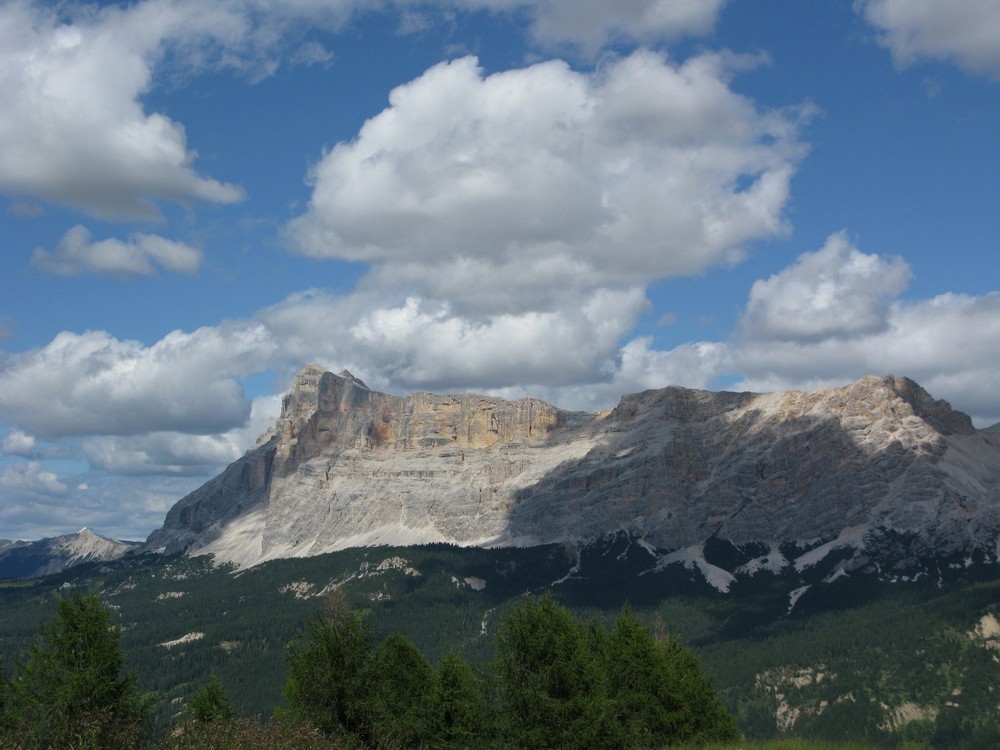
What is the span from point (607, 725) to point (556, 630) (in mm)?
5168

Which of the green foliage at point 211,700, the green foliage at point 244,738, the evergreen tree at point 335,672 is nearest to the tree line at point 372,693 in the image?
the evergreen tree at point 335,672

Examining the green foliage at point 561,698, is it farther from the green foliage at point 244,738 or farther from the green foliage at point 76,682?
the green foliage at point 76,682

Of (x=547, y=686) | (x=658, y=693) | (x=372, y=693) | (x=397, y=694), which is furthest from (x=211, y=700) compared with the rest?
(x=547, y=686)

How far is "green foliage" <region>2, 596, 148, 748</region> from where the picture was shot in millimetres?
40438

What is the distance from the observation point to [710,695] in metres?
65.1

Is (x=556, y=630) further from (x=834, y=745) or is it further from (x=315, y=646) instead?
(x=834, y=745)

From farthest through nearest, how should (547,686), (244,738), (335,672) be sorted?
(335,672) < (547,686) < (244,738)

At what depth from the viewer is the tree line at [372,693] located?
4350 cm

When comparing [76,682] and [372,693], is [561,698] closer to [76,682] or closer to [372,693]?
[372,693]

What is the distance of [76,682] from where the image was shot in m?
44.2

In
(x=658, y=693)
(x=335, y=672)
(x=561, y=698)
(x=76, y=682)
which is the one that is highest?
(x=76, y=682)

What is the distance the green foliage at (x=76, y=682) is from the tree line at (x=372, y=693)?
0.18ft

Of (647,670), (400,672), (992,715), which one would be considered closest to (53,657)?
(400,672)

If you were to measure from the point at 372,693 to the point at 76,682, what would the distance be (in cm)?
1384
